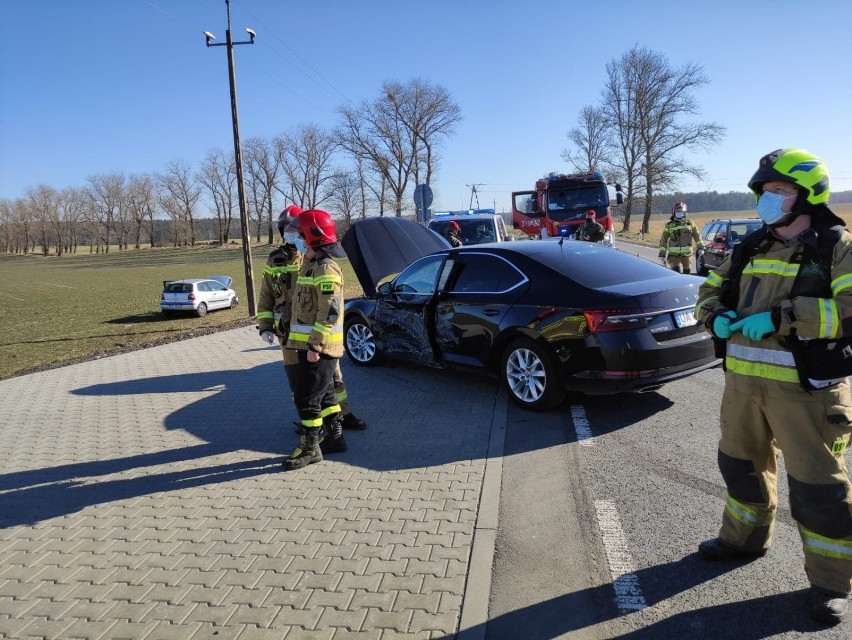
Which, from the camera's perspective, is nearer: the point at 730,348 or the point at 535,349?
the point at 730,348

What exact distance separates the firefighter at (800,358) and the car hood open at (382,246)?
5.54m

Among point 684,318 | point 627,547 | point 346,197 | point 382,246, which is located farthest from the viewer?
point 346,197

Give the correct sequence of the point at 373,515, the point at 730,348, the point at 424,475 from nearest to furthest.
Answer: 1. the point at 730,348
2. the point at 373,515
3. the point at 424,475

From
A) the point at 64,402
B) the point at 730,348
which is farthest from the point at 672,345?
the point at 64,402

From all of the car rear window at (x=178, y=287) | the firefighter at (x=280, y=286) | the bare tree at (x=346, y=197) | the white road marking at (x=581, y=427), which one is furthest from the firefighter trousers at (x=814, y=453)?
the bare tree at (x=346, y=197)

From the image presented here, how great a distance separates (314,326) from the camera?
4.58 m

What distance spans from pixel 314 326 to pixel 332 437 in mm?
1042

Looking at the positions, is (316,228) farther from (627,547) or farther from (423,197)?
(423,197)

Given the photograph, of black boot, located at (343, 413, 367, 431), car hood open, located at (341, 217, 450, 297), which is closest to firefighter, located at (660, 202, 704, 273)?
car hood open, located at (341, 217, 450, 297)

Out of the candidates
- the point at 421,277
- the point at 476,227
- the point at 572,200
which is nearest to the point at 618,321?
the point at 421,277

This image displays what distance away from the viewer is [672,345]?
16.5 feet

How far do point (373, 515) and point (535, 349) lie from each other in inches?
92.7

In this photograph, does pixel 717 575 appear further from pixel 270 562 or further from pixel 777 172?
pixel 270 562

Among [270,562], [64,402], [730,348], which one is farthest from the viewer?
[64,402]
